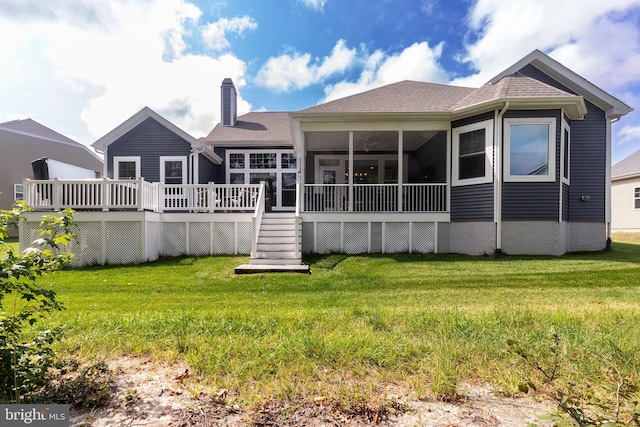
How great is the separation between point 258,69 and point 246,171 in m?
6.44

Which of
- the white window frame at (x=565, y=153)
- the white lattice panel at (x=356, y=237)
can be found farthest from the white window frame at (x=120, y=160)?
the white window frame at (x=565, y=153)

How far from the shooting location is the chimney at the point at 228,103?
15250 millimetres

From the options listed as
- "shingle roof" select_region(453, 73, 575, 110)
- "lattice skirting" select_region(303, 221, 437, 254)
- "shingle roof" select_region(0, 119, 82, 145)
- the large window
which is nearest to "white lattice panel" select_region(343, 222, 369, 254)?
"lattice skirting" select_region(303, 221, 437, 254)

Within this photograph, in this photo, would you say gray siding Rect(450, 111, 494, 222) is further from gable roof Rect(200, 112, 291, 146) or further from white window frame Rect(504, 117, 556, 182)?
gable roof Rect(200, 112, 291, 146)

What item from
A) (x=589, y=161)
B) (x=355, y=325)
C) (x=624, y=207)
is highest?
(x=589, y=161)

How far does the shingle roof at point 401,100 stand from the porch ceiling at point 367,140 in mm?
973

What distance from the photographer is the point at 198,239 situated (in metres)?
9.18

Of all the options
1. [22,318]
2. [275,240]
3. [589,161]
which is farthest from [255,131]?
[22,318]

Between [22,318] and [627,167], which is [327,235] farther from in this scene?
[627,167]

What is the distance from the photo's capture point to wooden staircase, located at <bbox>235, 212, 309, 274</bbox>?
277 inches

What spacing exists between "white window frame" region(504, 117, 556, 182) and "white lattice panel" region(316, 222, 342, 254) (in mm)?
5127

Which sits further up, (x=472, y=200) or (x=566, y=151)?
(x=566, y=151)

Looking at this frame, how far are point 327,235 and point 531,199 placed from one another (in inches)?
236

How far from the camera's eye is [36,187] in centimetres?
831
